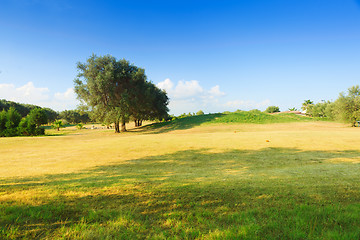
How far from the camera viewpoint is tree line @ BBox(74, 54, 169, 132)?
36.4 metres

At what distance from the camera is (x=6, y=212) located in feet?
13.8

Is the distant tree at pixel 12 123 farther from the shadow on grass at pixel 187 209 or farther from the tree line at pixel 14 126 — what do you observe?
the shadow on grass at pixel 187 209

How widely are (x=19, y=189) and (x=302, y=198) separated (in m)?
8.49

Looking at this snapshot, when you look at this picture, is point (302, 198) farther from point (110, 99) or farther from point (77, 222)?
point (110, 99)

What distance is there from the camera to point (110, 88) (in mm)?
37094

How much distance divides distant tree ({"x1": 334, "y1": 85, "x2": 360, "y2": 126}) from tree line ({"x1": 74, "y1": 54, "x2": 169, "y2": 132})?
42450mm

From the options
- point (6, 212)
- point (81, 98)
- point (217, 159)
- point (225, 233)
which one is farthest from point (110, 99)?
point (225, 233)

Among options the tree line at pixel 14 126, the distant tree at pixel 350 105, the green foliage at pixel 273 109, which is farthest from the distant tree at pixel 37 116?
the green foliage at pixel 273 109

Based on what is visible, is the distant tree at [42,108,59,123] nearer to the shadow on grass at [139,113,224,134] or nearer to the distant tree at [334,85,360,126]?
the shadow on grass at [139,113,224,134]

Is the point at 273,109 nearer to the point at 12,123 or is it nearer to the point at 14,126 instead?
the point at 14,126

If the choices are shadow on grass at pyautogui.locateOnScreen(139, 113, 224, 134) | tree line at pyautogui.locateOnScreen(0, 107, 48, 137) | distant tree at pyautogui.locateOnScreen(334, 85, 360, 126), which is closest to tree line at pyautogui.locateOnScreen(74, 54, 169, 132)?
shadow on grass at pyautogui.locateOnScreen(139, 113, 224, 134)

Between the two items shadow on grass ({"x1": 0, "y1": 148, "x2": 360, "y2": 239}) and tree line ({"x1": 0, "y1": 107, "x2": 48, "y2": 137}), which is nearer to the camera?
shadow on grass ({"x1": 0, "y1": 148, "x2": 360, "y2": 239})

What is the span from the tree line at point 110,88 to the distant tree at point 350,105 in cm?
4245

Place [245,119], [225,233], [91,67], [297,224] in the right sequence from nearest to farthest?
[225,233], [297,224], [91,67], [245,119]
